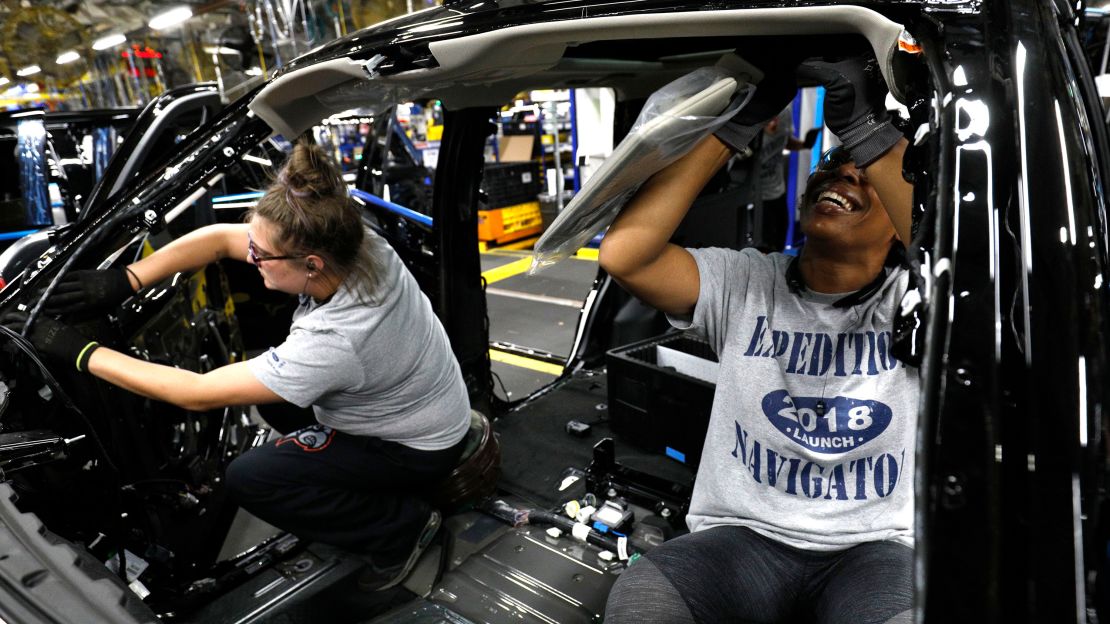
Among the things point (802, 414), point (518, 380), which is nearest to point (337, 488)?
point (802, 414)

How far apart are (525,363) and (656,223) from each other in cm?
341

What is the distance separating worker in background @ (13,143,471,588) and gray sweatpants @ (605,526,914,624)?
96 cm

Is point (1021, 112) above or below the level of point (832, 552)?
above

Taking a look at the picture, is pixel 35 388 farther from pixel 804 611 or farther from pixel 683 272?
pixel 804 611

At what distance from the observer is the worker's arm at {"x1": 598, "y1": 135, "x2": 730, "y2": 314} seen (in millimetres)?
1369

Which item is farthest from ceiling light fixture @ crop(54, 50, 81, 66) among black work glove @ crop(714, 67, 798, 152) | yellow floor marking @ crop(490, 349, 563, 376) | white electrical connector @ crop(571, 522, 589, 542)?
black work glove @ crop(714, 67, 798, 152)

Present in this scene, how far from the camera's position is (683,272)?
1.55 metres

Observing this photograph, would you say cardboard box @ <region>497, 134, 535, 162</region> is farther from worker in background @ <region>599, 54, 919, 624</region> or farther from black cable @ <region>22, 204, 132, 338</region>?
worker in background @ <region>599, 54, 919, 624</region>

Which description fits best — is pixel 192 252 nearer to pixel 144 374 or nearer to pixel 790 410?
A: pixel 144 374

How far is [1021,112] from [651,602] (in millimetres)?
1062

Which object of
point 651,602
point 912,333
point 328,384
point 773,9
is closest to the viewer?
point 912,333

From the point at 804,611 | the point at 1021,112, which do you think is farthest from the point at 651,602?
the point at 1021,112

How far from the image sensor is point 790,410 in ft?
4.88

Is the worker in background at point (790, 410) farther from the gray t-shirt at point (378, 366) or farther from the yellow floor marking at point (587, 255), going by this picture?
the yellow floor marking at point (587, 255)
